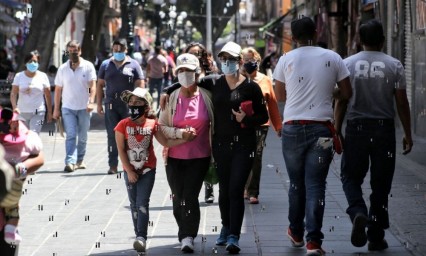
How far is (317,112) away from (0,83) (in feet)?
54.5

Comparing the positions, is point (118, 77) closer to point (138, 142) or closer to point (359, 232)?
point (138, 142)

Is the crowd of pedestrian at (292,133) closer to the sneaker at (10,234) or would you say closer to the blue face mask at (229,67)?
the blue face mask at (229,67)

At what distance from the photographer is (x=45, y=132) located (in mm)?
23953

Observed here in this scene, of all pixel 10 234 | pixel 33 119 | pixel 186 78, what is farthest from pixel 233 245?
pixel 33 119

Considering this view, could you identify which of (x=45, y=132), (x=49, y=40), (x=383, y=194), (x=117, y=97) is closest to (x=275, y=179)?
(x=117, y=97)

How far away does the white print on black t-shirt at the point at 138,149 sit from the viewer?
944 cm

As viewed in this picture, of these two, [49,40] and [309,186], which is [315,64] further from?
[49,40]

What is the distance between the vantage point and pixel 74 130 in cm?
1630

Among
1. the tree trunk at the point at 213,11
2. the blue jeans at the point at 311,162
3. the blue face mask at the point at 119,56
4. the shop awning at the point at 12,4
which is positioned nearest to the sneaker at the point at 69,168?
the blue face mask at the point at 119,56

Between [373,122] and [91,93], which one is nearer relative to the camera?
[373,122]

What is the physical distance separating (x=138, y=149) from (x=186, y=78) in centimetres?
69

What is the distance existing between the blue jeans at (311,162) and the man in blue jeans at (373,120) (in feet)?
1.21

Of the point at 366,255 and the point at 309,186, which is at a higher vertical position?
the point at 309,186

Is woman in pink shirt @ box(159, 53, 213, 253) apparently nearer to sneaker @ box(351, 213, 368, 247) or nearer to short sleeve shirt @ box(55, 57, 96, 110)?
sneaker @ box(351, 213, 368, 247)
